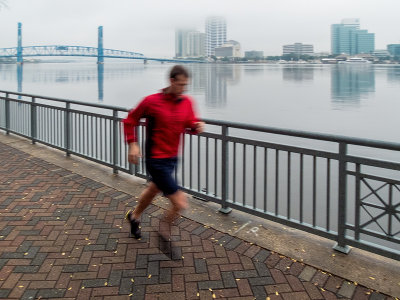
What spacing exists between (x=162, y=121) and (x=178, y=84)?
35 cm

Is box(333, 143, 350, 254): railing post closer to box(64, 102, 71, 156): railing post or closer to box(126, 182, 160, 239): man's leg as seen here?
box(126, 182, 160, 239): man's leg


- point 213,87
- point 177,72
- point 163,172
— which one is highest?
point 213,87

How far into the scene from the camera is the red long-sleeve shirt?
12.0ft

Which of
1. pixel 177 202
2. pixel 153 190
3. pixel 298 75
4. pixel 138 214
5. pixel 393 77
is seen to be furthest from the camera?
pixel 298 75

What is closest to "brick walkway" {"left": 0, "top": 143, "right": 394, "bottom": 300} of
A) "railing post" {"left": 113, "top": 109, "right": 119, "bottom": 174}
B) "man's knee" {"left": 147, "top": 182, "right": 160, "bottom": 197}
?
"man's knee" {"left": 147, "top": 182, "right": 160, "bottom": 197}

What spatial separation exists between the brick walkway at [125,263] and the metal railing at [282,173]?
630 mm

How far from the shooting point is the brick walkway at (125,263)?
3422 millimetres

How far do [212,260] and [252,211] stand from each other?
44.7 inches

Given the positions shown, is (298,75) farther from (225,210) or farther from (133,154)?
(133,154)

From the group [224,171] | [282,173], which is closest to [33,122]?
[282,173]

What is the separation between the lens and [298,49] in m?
128

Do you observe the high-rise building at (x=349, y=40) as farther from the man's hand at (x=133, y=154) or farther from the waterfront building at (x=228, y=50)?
the man's hand at (x=133, y=154)

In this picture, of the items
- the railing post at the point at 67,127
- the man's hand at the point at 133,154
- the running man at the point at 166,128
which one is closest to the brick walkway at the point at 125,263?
the running man at the point at 166,128

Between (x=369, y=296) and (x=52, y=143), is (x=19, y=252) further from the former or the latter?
(x=52, y=143)
